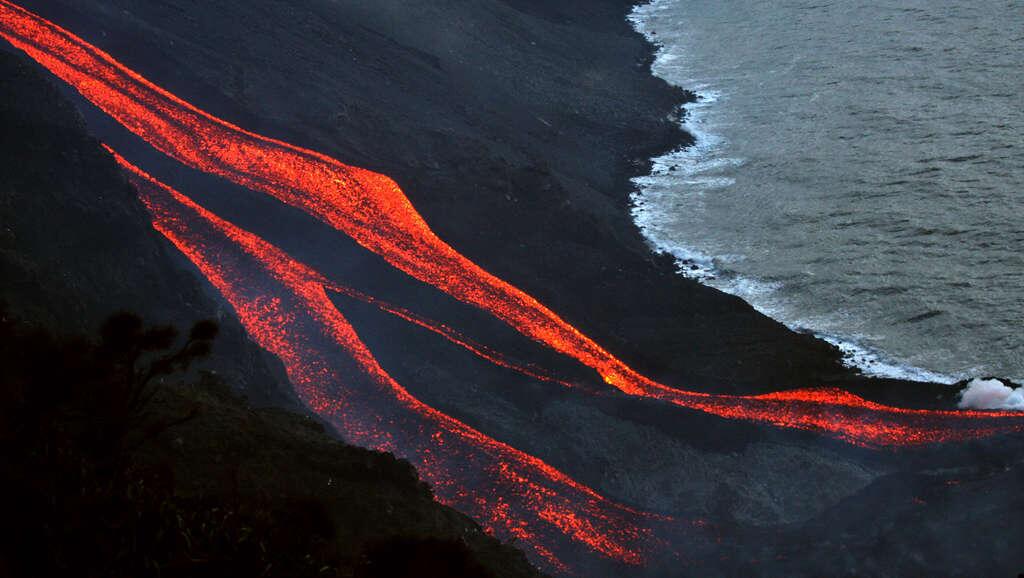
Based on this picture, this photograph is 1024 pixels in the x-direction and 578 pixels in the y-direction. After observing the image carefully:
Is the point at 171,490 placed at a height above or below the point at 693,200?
above

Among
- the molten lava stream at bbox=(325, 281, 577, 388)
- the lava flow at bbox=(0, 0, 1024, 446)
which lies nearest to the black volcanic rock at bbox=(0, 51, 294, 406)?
the molten lava stream at bbox=(325, 281, 577, 388)

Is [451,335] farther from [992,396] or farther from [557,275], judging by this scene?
[992,396]

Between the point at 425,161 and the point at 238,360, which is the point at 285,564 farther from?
the point at 425,161

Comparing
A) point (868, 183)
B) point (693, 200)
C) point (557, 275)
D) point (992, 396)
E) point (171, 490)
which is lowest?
point (992, 396)

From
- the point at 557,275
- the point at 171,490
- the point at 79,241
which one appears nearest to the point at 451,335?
the point at 557,275

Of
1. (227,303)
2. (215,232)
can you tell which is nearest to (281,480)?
(227,303)

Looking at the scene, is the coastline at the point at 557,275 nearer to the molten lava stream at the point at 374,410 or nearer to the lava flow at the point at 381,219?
the molten lava stream at the point at 374,410
